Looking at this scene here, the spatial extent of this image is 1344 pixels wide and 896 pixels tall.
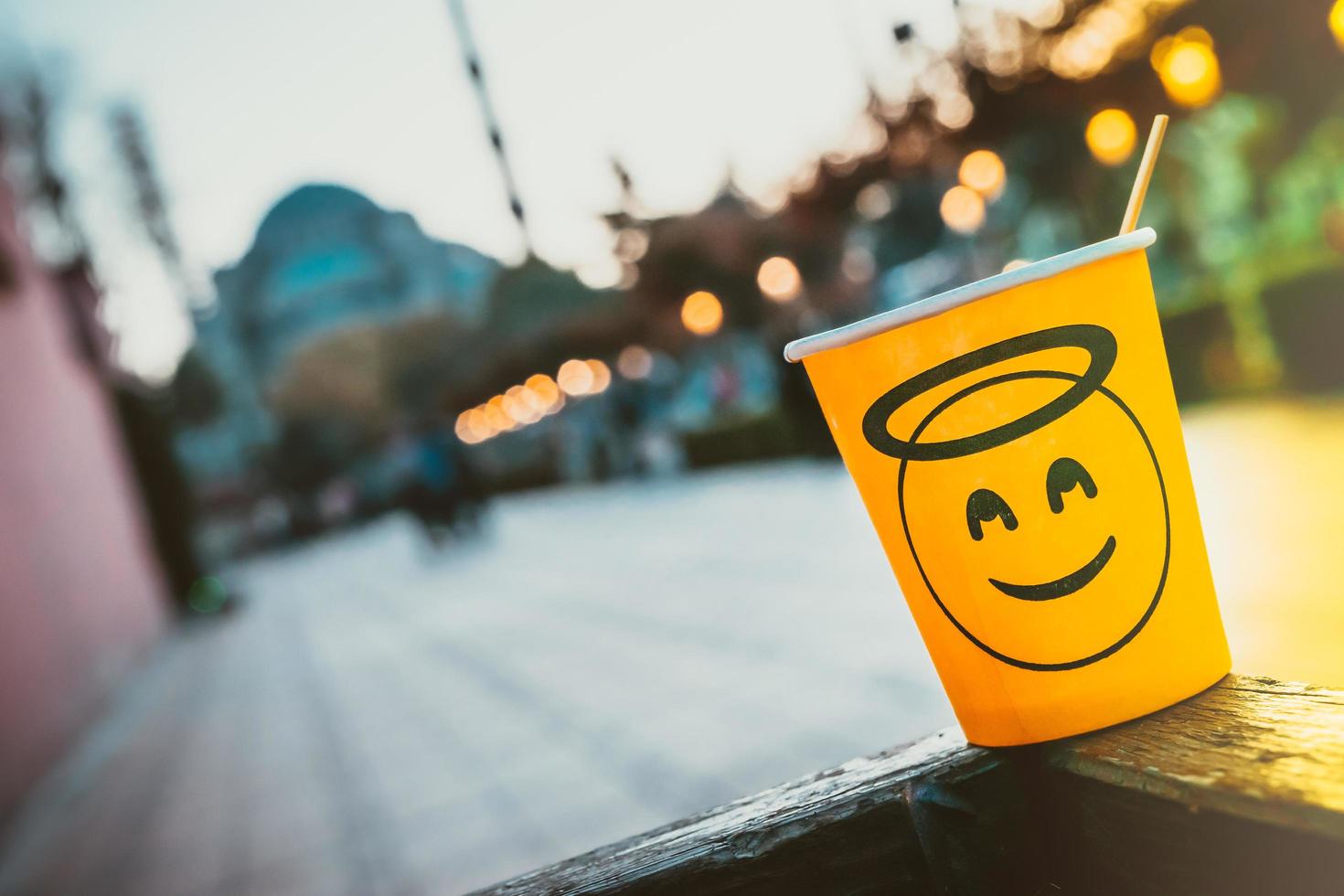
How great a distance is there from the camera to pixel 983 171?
38.8 ft

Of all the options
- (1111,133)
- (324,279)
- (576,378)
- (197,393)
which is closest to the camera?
(1111,133)

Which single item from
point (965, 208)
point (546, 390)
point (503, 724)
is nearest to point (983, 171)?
point (965, 208)

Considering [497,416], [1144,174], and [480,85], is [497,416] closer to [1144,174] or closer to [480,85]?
[480,85]

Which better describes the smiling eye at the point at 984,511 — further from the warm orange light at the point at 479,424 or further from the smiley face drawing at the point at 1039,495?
the warm orange light at the point at 479,424

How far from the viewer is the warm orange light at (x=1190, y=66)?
25.2ft

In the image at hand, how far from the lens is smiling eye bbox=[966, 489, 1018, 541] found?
2.70 feet

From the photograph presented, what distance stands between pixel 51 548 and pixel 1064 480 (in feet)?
29.7

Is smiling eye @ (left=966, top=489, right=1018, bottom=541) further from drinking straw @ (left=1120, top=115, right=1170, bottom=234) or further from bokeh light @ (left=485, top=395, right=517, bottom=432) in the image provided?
bokeh light @ (left=485, top=395, right=517, bottom=432)

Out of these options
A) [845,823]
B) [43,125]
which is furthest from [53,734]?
[43,125]

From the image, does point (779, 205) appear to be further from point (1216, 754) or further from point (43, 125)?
point (1216, 754)

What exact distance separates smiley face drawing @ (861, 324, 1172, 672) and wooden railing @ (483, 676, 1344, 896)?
0.09 meters

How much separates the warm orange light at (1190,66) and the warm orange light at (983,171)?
346 centimetres

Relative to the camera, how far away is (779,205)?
19828 mm

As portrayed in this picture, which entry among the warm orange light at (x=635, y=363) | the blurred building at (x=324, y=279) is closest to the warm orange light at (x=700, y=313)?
the warm orange light at (x=635, y=363)
